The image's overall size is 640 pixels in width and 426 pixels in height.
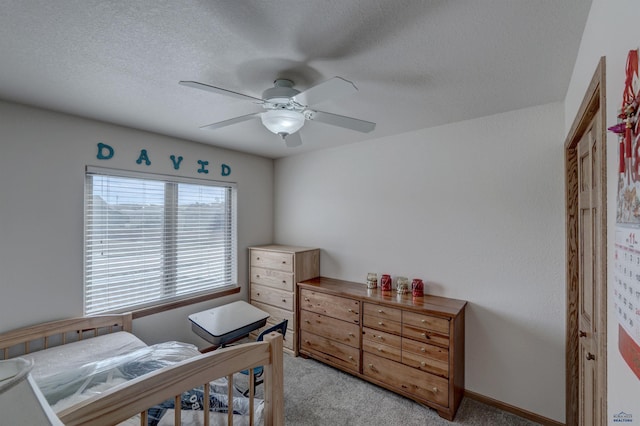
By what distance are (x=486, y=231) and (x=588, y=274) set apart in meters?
0.82

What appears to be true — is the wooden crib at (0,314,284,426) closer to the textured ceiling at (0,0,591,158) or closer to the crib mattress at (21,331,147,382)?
the crib mattress at (21,331,147,382)

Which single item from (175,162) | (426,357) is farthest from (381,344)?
(175,162)

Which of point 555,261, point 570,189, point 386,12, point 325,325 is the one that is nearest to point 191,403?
point 325,325

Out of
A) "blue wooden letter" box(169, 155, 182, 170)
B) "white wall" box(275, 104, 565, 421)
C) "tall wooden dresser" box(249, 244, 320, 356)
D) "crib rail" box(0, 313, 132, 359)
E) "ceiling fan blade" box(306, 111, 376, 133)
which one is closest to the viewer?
"ceiling fan blade" box(306, 111, 376, 133)

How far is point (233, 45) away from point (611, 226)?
1711 millimetres

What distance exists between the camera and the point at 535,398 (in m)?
2.19

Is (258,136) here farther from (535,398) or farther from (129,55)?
(535,398)

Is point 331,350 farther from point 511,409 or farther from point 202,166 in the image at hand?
point 202,166

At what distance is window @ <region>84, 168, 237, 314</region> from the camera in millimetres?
2559

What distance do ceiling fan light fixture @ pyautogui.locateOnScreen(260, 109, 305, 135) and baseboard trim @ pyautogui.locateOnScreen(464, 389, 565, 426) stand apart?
269 cm

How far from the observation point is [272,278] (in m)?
3.44

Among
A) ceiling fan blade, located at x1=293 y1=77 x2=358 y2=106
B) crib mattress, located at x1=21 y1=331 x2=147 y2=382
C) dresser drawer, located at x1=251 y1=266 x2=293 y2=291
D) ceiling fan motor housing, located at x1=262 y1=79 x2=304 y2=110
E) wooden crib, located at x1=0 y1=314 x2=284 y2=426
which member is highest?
ceiling fan motor housing, located at x1=262 y1=79 x2=304 y2=110

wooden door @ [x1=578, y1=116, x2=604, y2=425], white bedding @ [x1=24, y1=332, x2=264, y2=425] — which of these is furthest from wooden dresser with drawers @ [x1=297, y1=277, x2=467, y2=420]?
white bedding @ [x1=24, y1=332, x2=264, y2=425]

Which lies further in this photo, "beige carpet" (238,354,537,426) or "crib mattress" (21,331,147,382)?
"beige carpet" (238,354,537,426)
